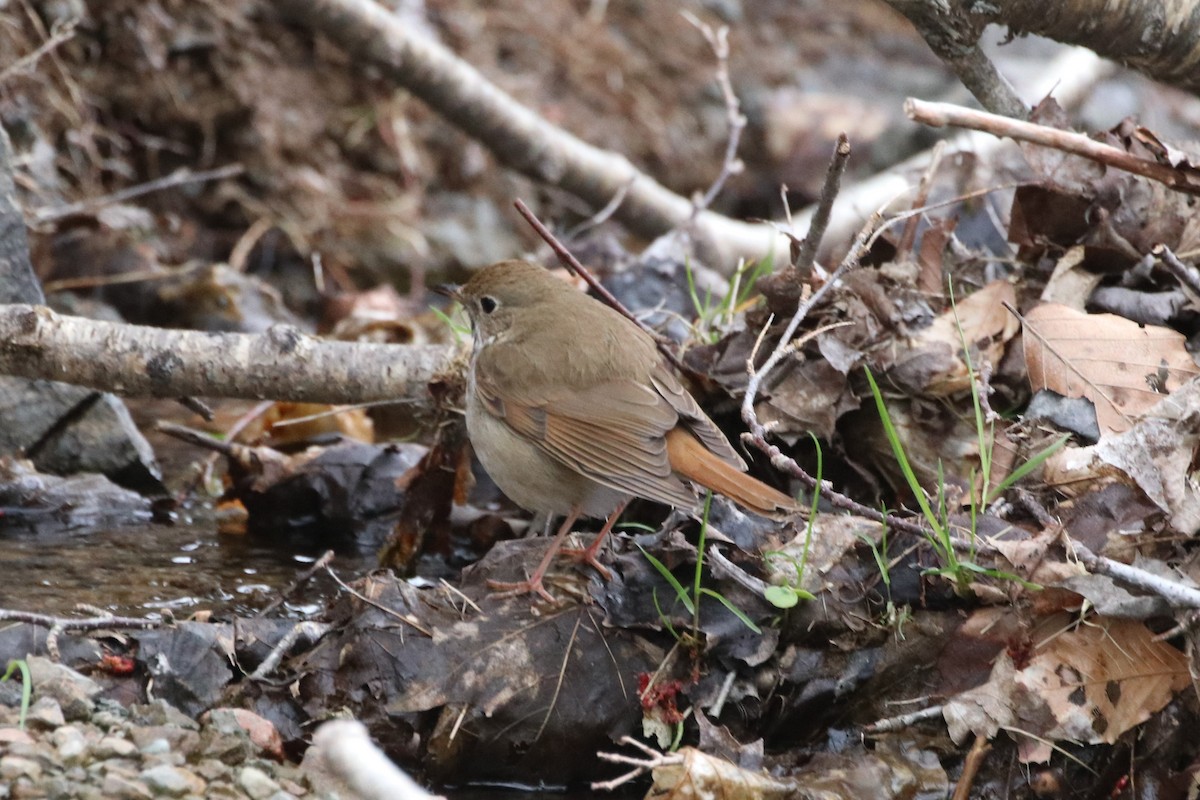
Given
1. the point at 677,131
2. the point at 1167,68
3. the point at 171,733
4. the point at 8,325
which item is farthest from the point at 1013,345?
the point at 677,131

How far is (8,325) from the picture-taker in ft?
14.9

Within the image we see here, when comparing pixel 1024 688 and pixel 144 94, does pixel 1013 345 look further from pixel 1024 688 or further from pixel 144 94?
pixel 144 94

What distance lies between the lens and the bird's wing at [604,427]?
378 centimetres

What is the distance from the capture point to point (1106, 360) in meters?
4.15

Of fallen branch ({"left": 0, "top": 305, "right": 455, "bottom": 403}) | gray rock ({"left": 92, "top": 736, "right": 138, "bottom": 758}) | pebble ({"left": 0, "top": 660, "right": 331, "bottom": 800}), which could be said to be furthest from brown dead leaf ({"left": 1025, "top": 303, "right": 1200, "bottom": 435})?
gray rock ({"left": 92, "top": 736, "right": 138, "bottom": 758})

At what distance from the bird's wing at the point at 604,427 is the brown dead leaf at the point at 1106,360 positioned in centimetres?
123

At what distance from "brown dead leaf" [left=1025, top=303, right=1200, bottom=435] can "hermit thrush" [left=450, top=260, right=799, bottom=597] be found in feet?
3.53

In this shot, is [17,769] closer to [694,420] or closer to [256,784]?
[256,784]

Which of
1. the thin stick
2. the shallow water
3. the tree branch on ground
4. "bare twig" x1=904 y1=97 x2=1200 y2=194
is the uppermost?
the tree branch on ground

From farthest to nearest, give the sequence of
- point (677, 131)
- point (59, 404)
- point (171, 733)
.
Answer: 1. point (677, 131)
2. point (59, 404)
3. point (171, 733)

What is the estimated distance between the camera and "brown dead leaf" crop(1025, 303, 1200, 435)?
13.3ft

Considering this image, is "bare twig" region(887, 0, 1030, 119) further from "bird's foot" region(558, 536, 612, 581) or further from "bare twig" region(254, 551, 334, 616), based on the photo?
"bare twig" region(254, 551, 334, 616)

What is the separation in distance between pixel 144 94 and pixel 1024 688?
→ 6453 mm

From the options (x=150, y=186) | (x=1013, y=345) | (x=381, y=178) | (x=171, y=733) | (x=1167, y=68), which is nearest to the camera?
(x=171, y=733)
